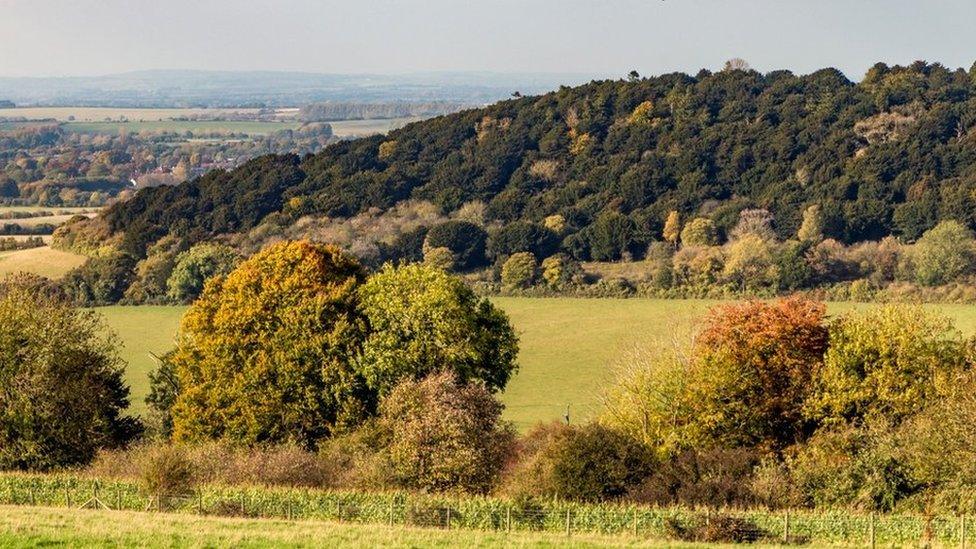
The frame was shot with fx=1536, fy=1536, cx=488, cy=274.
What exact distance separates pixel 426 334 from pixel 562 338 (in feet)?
89.9

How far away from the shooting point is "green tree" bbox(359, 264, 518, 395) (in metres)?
45.7

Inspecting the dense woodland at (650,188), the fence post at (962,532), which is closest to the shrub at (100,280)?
the dense woodland at (650,188)

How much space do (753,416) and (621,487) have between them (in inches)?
258

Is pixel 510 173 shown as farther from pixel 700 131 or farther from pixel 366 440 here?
pixel 366 440

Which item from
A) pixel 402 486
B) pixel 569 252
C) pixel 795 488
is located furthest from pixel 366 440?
pixel 569 252

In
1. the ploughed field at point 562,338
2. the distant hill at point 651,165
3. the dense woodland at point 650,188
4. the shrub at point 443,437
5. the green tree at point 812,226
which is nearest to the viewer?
the shrub at point 443,437

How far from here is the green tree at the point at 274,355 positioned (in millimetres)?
45906

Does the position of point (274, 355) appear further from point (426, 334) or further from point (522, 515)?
point (522, 515)

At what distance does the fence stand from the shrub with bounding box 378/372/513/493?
8.89 feet

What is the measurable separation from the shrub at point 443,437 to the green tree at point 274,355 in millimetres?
3417

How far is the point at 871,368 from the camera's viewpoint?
43.0 meters

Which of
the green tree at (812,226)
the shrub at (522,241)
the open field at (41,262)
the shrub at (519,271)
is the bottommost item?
the open field at (41,262)

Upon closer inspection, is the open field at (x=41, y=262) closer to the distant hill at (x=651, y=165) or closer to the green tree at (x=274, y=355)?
the distant hill at (x=651, y=165)

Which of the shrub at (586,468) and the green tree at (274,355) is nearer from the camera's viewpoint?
the shrub at (586,468)
